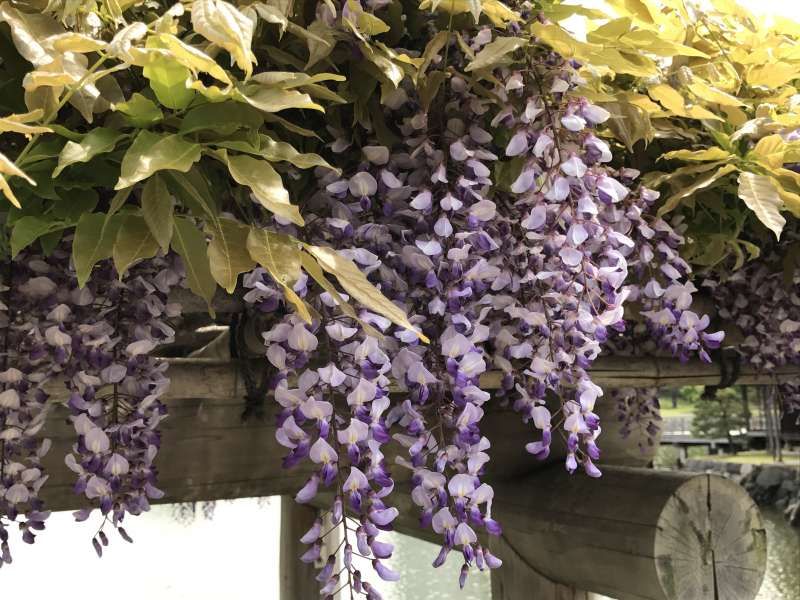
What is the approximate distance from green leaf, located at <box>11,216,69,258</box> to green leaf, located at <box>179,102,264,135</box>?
0.15m

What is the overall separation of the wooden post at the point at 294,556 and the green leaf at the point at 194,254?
245 cm

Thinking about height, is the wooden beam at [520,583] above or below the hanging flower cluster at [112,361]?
below

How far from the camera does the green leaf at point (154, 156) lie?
0.57 m

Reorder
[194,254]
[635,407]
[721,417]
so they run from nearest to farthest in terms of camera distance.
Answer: [194,254]
[635,407]
[721,417]

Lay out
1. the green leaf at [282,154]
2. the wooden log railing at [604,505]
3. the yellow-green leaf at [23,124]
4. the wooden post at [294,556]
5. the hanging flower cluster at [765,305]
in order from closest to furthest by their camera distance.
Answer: the yellow-green leaf at [23,124]
the green leaf at [282,154]
the hanging flower cluster at [765,305]
the wooden log railing at [604,505]
the wooden post at [294,556]

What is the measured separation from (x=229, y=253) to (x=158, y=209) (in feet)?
0.20

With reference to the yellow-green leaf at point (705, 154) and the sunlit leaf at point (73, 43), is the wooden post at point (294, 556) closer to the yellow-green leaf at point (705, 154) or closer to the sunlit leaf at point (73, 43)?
the yellow-green leaf at point (705, 154)

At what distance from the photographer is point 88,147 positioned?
23.8 inches

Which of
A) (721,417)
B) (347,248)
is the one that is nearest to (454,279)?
(347,248)

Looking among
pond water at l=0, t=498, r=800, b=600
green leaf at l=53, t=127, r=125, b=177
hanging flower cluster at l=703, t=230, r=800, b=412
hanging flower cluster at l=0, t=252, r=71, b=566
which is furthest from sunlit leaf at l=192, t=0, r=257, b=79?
pond water at l=0, t=498, r=800, b=600

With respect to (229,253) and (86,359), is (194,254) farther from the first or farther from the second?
(86,359)

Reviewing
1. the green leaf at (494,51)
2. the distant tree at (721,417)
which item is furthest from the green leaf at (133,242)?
the distant tree at (721,417)

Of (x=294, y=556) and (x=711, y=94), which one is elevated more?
(x=711, y=94)

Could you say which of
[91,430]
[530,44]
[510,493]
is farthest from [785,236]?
[91,430]
